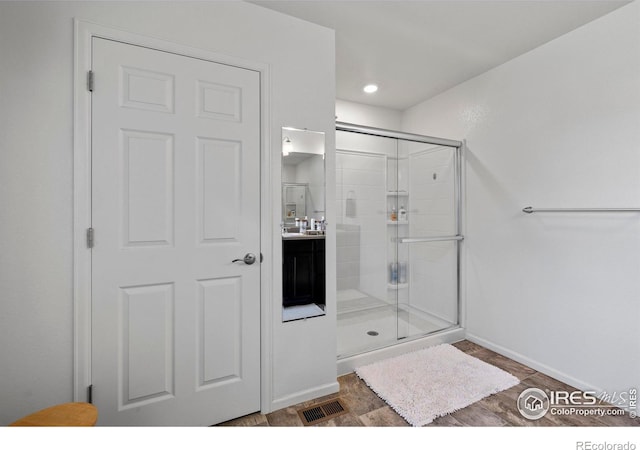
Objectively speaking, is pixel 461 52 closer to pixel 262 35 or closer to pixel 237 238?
pixel 262 35

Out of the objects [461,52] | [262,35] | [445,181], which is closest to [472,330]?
[445,181]

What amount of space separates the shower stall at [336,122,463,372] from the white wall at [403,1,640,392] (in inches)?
8.6

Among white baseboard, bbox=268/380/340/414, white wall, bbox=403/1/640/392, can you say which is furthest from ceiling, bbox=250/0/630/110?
white baseboard, bbox=268/380/340/414

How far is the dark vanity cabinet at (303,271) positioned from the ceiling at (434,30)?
4.69 feet

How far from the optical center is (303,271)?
1.92 metres

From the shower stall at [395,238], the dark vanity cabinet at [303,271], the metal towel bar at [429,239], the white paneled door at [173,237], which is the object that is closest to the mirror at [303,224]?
the dark vanity cabinet at [303,271]

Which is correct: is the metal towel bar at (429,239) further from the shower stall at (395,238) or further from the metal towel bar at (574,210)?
the metal towel bar at (574,210)

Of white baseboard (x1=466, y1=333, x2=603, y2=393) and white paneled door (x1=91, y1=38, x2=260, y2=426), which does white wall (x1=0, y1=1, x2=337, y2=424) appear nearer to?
white paneled door (x1=91, y1=38, x2=260, y2=426)

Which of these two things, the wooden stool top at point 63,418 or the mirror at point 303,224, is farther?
the mirror at point 303,224

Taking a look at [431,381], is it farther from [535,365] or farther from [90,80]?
[90,80]

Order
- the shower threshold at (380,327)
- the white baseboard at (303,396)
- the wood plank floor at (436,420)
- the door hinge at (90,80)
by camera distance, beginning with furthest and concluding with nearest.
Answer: the shower threshold at (380,327)
the white baseboard at (303,396)
the wood plank floor at (436,420)
the door hinge at (90,80)

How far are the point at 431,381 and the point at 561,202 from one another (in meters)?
1.55

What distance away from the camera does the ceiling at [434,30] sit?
1.82 m

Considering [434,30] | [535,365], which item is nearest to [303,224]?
[434,30]
